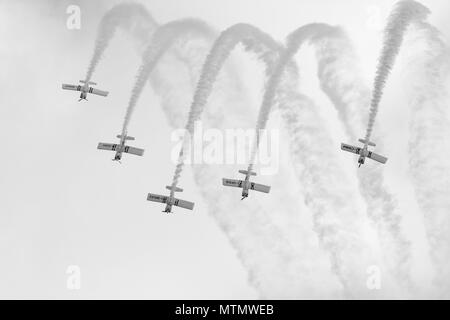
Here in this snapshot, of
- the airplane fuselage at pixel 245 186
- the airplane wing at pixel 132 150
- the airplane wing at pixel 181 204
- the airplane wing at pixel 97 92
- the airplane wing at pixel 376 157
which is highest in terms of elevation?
the airplane wing at pixel 97 92

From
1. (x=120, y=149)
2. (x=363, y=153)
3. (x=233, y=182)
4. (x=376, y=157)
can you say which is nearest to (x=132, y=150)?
(x=120, y=149)

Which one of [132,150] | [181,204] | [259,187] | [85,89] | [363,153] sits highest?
[85,89]

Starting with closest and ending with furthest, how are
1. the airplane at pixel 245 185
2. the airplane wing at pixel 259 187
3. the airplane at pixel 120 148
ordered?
the airplane at pixel 245 185, the airplane wing at pixel 259 187, the airplane at pixel 120 148

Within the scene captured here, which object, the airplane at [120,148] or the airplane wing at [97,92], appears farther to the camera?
the airplane wing at [97,92]

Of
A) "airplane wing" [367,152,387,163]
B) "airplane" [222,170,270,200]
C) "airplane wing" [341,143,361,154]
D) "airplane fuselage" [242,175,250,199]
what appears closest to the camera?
"airplane wing" [341,143,361,154]

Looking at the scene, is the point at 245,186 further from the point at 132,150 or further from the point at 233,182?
the point at 132,150

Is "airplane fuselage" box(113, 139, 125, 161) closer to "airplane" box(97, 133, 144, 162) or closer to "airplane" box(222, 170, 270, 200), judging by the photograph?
"airplane" box(97, 133, 144, 162)

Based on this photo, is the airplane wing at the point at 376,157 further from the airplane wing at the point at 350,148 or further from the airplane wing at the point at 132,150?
the airplane wing at the point at 132,150

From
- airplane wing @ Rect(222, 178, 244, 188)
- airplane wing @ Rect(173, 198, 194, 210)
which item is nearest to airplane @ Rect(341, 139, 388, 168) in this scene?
airplane wing @ Rect(222, 178, 244, 188)

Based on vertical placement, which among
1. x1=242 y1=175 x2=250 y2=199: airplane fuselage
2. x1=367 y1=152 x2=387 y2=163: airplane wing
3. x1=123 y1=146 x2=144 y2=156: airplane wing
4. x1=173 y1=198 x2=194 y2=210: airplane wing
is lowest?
x1=173 y1=198 x2=194 y2=210: airplane wing

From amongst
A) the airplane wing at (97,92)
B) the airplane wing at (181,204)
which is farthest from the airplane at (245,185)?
the airplane wing at (97,92)

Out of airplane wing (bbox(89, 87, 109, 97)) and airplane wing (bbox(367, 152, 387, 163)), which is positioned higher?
airplane wing (bbox(89, 87, 109, 97))
